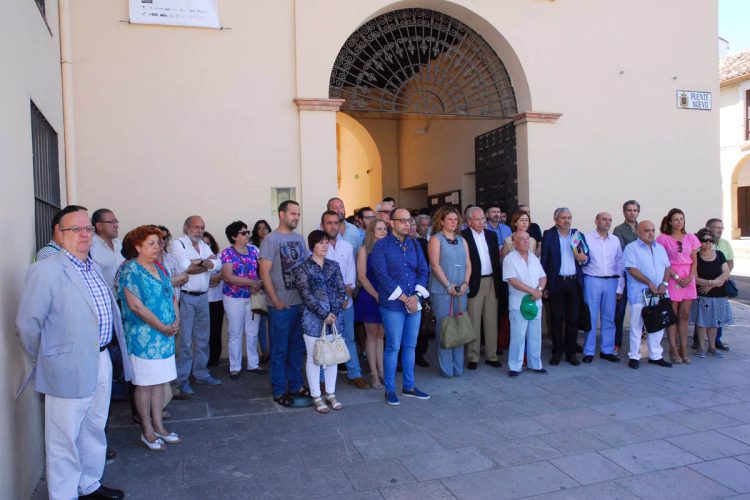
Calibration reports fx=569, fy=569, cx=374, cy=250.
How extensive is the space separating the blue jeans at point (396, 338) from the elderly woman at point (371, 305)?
44cm

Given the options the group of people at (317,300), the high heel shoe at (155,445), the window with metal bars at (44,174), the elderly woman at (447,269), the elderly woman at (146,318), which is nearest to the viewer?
the group of people at (317,300)

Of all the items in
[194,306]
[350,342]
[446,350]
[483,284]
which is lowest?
[446,350]

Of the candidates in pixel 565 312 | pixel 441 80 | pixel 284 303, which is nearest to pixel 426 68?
pixel 441 80

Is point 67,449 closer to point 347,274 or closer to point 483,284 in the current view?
point 347,274

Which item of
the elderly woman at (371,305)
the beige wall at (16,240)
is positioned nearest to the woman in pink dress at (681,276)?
the elderly woman at (371,305)

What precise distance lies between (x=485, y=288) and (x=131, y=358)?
3877 millimetres

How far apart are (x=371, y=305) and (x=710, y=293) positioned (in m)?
4.37

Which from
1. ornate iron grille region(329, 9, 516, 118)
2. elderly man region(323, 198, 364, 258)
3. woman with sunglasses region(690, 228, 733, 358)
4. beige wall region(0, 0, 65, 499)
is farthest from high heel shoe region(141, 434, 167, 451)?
woman with sunglasses region(690, 228, 733, 358)

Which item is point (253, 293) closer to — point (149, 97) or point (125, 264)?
point (125, 264)

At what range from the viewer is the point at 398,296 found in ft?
17.2

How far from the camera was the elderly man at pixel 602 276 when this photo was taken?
6.74 meters

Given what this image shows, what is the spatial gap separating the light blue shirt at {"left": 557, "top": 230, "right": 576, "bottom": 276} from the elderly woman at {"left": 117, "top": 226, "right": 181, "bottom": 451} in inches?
172

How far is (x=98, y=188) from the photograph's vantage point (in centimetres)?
649

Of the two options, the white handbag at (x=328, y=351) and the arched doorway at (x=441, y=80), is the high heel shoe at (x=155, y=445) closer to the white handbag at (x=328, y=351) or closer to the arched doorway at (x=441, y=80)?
the white handbag at (x=328, y=351)
